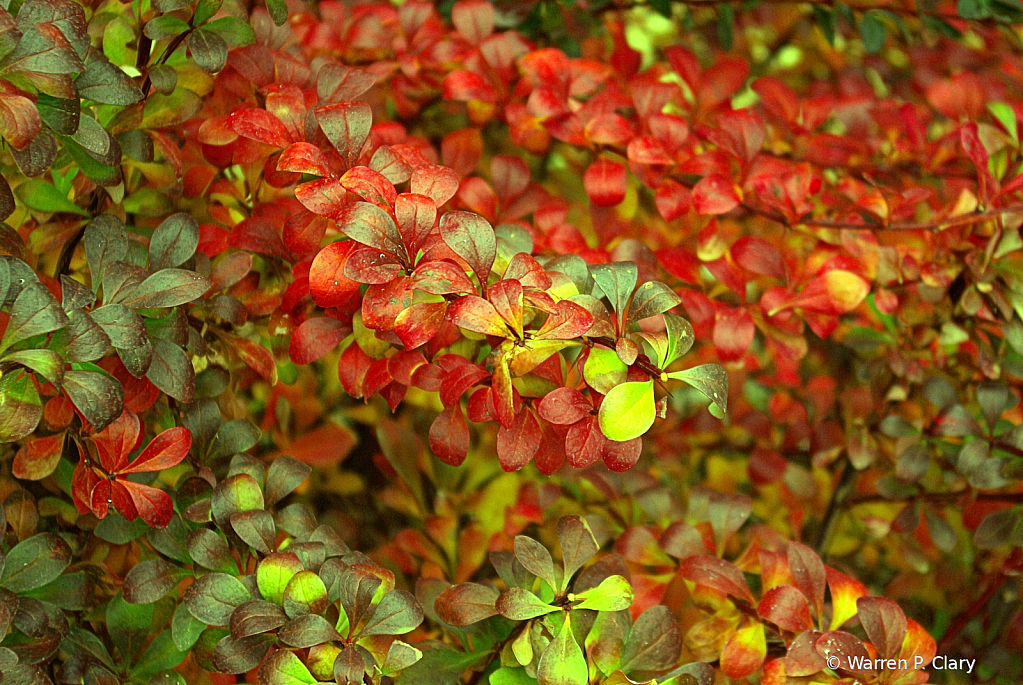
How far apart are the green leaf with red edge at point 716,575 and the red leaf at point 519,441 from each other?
20cm

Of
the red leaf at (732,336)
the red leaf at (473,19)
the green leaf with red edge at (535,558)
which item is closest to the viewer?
the green leaf with red edge at (535,558)

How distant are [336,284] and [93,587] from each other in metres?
0.32

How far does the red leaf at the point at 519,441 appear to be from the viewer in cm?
63

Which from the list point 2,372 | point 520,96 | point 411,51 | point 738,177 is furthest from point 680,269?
point 2,372

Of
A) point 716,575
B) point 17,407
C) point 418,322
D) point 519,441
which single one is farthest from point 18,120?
point 716,575

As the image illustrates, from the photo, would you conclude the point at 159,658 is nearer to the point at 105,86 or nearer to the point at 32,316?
the point at 32,316

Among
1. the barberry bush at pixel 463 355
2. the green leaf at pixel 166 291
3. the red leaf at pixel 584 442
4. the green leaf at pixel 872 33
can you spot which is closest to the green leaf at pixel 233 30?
the barberry bush at pixel 463 355

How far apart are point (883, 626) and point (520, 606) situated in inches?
11.3

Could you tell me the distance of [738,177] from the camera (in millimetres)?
921

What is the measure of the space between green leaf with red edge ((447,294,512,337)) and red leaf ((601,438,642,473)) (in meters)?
0.12

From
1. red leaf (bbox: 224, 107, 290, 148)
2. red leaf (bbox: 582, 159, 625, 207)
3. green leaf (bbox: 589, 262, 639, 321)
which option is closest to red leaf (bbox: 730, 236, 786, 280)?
red leaf (bbox: 582, 159, 625, 207)

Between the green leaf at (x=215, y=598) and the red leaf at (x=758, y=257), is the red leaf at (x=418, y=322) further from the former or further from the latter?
the red leaf at (x=758, y=257)

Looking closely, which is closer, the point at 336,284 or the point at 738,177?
→ the point at 336,284

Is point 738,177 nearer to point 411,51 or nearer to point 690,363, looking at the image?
point 690,363
